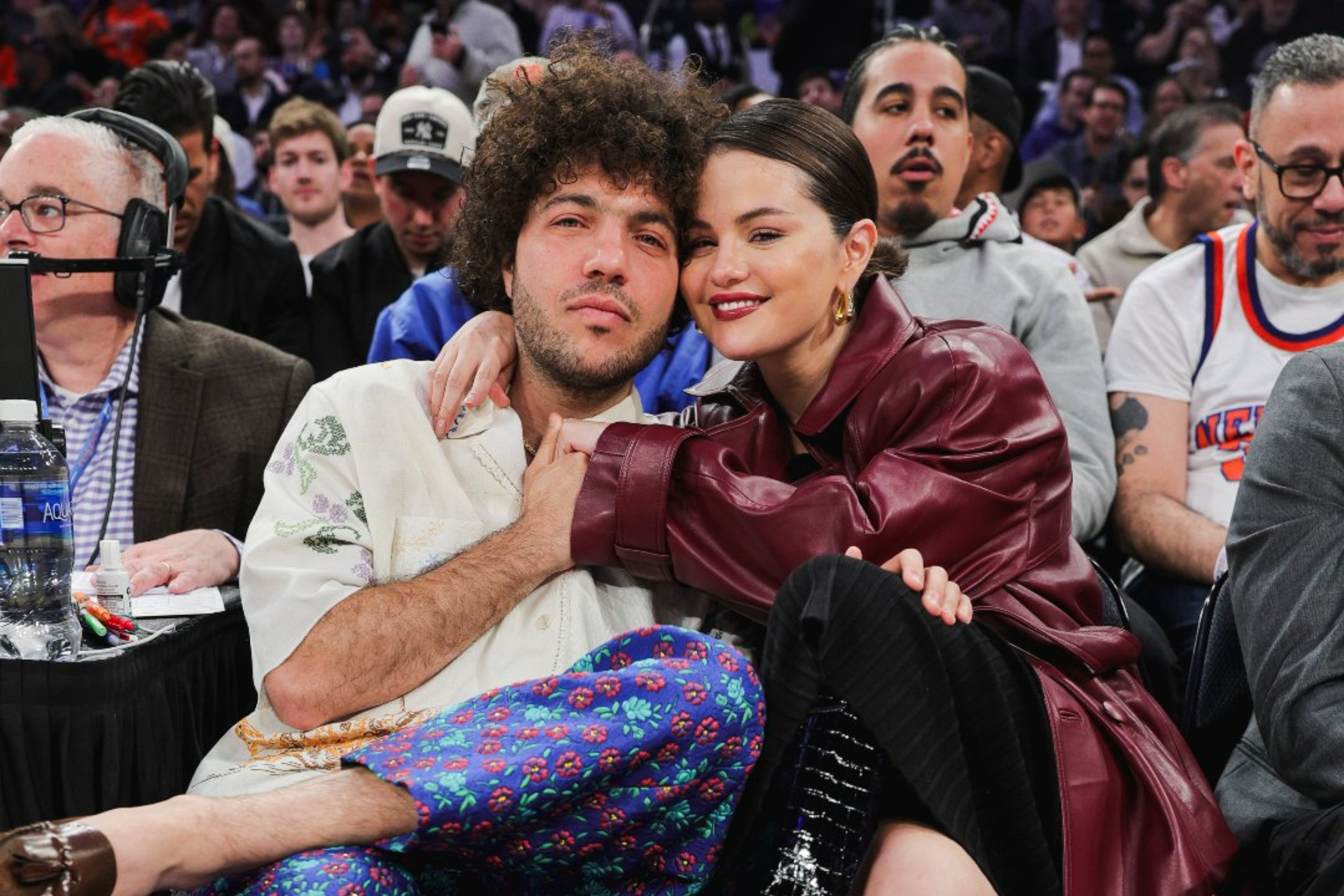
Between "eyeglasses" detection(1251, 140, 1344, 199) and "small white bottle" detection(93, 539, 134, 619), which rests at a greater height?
"eyeglasses" detection(1251, 140, 1344, 199)

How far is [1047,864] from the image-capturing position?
6.43ft

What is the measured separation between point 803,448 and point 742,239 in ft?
1.15

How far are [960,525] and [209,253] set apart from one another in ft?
10.1

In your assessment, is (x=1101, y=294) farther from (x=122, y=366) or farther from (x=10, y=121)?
(x=10, y=121)

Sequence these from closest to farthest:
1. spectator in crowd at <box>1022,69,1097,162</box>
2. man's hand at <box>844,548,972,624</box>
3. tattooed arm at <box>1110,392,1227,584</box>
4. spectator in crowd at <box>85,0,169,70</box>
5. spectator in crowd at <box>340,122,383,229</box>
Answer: man's hand at <box>844,548,972,624</box>
tattooed arm at <box>1110,392,1227,584</box>
spectator in crowd at <box>340,122,383,229</box>
spectator in crowd at <box>1022,69,1097,162</box>
spectator in crowd at <box>85,0,169,70</box>

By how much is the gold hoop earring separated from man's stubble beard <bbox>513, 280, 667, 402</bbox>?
282mm

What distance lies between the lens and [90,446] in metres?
2.87

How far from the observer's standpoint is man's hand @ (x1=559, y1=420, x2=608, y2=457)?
2.41m

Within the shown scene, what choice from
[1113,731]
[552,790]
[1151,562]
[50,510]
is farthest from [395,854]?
[1151,562]

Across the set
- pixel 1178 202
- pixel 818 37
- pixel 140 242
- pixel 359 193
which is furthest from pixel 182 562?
pixel 818 37

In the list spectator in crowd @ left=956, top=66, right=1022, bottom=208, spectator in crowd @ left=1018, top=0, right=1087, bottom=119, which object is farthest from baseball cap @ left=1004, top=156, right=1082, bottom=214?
spectator in crowd @ left=1018, top=0, right=1087, bottom=119

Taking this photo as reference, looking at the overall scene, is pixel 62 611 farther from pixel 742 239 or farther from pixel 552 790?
pixel 742 239

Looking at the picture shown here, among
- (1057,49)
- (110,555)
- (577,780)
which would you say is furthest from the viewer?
(1057,49)

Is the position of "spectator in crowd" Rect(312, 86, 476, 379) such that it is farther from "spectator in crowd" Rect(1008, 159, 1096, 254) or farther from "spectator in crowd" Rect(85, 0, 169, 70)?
"spectator in crowd" Rect(85, 0, 169, 70)
